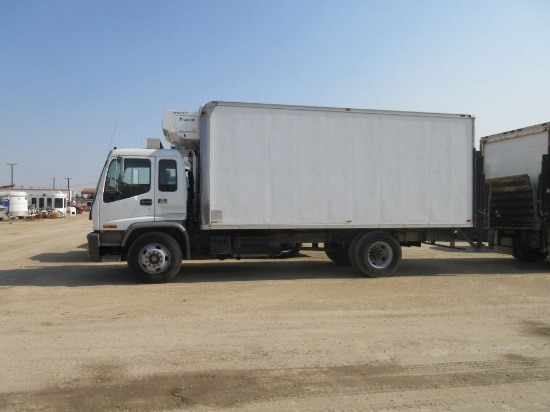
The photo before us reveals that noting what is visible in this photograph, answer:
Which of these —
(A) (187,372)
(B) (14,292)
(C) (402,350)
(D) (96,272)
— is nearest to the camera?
(A) (187,372)

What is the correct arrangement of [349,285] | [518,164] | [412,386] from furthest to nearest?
[518,164] < [349,285] < [412,386]

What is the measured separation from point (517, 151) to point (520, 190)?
47.3 inches

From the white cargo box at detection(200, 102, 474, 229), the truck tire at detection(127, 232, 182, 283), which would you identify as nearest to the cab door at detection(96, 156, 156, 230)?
the truck tire at detection(127, 232, 182, 283)

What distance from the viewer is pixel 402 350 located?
16.8 ft

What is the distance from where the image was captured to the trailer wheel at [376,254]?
9797 mm

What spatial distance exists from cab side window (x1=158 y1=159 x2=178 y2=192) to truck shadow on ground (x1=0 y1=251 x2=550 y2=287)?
2033mm

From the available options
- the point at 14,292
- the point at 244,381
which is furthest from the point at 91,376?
the point at 14,292

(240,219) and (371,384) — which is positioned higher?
(240,219)

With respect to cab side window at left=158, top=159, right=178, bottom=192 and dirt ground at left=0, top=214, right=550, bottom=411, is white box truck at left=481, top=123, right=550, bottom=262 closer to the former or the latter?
dirt ground at left=0, top=214, right=550, bottom=411

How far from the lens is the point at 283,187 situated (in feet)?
30.7

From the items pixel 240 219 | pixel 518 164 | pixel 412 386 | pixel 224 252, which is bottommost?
pixel 412 386

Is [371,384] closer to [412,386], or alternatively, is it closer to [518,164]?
[412,386]

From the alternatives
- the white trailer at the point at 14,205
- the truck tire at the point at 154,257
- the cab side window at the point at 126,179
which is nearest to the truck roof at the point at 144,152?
the cab side window at the point at 126,179

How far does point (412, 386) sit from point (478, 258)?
421 inches
